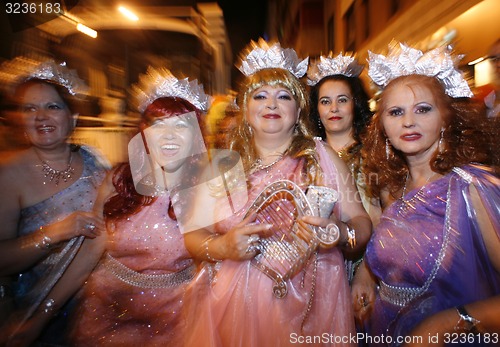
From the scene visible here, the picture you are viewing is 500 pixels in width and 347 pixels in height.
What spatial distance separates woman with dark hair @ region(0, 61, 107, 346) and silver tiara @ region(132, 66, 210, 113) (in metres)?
0.48

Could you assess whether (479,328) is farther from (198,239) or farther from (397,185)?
(198,239)

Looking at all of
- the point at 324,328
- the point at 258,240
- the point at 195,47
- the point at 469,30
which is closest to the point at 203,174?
the point at 258,240

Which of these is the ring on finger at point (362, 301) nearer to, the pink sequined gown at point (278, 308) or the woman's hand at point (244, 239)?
the pink sequined gown at point (278, 308)

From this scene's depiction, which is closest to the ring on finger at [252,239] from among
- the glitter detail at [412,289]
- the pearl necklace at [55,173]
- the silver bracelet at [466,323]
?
the glitter detail at [412,289]

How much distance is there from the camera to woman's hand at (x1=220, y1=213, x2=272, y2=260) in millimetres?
1511

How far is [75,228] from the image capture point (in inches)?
77.6

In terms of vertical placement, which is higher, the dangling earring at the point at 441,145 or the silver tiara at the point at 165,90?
the silver tiara at the point at 165,90

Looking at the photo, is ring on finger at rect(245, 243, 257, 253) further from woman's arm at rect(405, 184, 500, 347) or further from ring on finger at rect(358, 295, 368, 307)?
ring on finger at rect(358, 295, 368, 307)

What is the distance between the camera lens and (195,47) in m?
7.06

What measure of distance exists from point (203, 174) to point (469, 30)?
4.75 metres

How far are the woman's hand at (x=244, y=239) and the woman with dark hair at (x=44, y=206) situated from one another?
86 centimetres

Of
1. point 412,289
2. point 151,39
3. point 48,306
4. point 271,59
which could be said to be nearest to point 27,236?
point 48,306

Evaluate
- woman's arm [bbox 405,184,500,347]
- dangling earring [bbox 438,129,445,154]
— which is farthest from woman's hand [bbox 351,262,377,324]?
dangling earring [bbox 438,129,445,154]

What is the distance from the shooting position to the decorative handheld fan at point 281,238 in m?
1.52
